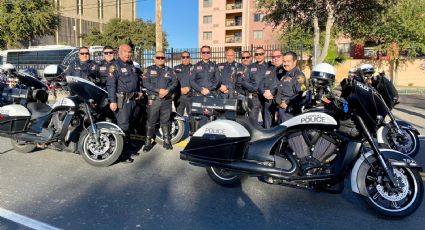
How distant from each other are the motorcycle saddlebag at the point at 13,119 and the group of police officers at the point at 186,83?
1274mm

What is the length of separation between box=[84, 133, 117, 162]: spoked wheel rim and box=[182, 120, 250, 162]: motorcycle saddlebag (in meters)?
1.56

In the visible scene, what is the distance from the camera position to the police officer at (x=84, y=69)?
6.88 meters

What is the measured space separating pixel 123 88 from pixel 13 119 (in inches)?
69.9

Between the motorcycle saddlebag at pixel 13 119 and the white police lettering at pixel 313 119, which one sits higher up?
the white police lettering at pixel 313 119

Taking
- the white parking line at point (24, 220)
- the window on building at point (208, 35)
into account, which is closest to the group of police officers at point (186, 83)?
the white parking line at point (24, 220)

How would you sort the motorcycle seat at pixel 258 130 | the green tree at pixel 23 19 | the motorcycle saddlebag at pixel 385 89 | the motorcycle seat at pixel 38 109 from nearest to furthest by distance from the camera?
the motorcycle seat at pixel 258 130 < the motorcycle saddlebag at pixel 385 89 < the motorcycle seat at pixel 38 109 < the green tree at pixel 23 19

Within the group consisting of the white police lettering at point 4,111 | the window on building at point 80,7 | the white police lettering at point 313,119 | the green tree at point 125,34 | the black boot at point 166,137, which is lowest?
the black boot at point 166,137

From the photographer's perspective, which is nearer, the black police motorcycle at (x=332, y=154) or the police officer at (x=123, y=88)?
the black police motorcycle at (x=332, y=154)

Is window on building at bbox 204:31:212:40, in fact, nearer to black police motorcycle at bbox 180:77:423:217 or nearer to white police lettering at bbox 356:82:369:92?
black police motorcycle at bbox 180:77:423:217

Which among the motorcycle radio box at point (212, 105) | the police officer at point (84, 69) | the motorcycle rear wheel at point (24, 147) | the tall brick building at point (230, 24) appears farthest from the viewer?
the tall brick building at point (230, 24)

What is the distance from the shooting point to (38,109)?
6.29 meters

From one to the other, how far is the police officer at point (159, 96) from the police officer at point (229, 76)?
4.39 ft

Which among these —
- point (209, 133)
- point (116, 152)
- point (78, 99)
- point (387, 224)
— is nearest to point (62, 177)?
point (116, 152)

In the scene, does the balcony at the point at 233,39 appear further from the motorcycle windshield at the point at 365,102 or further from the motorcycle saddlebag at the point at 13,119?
the motorcycle windshield at the point at 365,102
